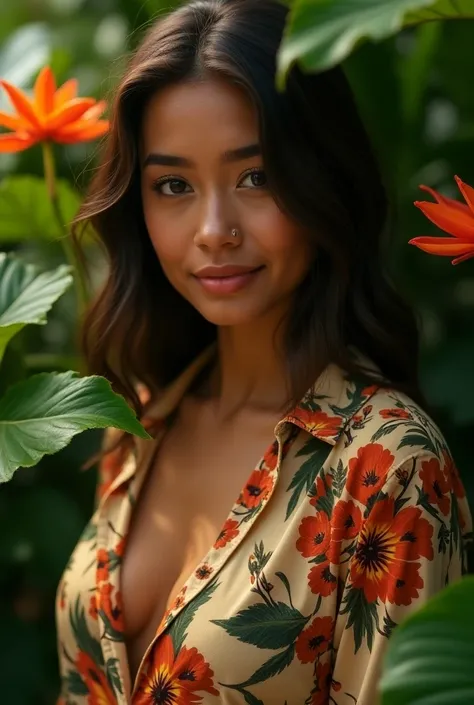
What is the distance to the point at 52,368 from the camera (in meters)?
1.58

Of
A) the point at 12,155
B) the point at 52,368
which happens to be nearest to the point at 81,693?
the point at 52,368

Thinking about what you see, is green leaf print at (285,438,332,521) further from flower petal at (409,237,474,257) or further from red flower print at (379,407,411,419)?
flower petal at (409,237,474,257)

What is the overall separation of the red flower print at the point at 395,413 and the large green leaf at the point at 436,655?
382 millimetres

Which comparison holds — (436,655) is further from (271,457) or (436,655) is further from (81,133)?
(81,133)

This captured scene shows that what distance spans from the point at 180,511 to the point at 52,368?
362 mm

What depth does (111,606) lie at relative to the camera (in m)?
1.27

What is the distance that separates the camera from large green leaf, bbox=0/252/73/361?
→ 1.20 metres

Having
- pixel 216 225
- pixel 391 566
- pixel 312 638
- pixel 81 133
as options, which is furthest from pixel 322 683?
pixel 81 133

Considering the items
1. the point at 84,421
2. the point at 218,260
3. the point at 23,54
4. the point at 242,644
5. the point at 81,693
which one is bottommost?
the point at 81,693

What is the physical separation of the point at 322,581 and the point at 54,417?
32cm

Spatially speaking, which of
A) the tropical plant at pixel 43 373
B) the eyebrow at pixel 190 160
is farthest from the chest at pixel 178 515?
the eyebrow at pixel 190 160

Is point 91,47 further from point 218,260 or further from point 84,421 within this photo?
point 84,421

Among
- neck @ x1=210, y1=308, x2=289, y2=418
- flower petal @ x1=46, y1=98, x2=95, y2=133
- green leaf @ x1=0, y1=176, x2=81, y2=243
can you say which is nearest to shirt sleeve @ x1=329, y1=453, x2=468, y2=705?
neck @ x1=210, y1=308, x2=289, y2=418

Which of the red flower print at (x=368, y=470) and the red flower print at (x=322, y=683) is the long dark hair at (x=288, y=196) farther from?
the red flower print at (x=322, y=683)
